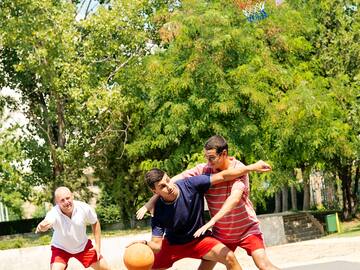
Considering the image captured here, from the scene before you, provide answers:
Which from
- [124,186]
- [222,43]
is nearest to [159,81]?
[222,43]

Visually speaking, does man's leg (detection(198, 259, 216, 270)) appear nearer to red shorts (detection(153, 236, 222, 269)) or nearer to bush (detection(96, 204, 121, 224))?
red shorts (detection(153, 236, 222, 269))

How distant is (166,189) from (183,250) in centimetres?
85

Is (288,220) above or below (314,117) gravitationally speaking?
below

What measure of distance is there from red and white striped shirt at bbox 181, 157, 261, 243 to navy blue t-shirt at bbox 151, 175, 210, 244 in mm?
140

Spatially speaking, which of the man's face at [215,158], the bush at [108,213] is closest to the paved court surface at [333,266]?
the man's face at [215,158]

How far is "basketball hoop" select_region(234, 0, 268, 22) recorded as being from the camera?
24.2 meters

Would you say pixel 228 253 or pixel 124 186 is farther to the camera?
pixel 124 186

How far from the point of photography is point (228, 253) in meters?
7.52

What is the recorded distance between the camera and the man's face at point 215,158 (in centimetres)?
740

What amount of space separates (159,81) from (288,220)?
6.24 metres

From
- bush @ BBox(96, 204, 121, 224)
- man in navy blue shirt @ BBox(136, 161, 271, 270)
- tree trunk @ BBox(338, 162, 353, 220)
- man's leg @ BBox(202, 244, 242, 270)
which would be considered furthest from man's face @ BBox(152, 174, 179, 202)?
bush @ BBox(96, 204, 121, 224)

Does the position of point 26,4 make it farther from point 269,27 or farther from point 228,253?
point 228,253

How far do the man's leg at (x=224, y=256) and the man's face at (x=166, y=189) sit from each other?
0.76 metres

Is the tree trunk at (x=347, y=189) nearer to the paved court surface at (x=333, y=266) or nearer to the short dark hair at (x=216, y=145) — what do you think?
the paved court surface at (x=333, y=266)
